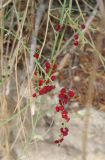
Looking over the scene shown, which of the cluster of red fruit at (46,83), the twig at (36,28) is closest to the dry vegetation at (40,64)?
the twig at (36,28)

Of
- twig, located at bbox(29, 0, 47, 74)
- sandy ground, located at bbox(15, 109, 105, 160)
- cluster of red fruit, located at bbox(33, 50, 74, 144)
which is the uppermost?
twig, located at bbox(29, 0, 47, 74)

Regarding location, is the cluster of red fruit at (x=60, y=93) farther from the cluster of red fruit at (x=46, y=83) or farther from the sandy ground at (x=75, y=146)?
the sandy ground at (x=75, y=146)

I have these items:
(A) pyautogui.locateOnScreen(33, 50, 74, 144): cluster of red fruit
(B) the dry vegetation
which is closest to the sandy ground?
(B) the dry vegetation

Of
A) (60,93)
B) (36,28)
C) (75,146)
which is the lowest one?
(75,146)

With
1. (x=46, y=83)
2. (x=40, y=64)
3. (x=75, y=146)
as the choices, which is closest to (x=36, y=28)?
(x=40, y=64)

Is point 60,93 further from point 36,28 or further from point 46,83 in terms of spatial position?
point 36,28

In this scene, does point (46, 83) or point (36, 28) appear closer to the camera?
point (46, 83)

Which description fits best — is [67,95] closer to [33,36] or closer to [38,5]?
[33,36]

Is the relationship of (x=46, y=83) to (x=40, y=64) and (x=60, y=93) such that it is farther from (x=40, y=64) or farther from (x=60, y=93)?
(x=40, y=64)

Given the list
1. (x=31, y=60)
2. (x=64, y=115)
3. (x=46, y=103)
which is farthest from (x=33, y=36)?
(x=64, y=115)

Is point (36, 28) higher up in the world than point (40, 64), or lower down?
higher up

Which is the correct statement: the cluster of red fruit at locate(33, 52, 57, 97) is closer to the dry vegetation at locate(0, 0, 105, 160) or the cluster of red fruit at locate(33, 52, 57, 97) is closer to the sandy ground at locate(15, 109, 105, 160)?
the dry vegetation at locate(0, 0, 105, 160)

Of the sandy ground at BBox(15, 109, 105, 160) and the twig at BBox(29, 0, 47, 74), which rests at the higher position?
the twig at BBox(29, 0, 47, 74)
